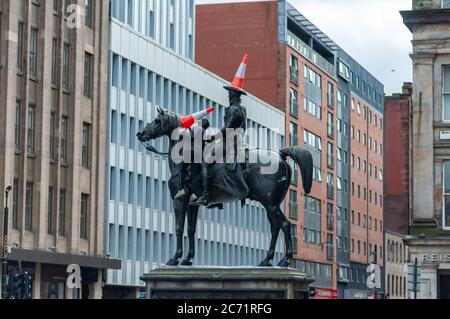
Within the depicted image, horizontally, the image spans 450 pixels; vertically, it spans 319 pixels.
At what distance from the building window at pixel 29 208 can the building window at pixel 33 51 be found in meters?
5.46

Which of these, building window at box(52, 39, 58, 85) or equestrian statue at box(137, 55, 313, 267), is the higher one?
building window at box(52, 39, 58, 85)

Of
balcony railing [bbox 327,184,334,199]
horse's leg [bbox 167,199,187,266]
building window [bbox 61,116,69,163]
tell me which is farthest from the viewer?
balcony railing [bbox 327,184,334,199]

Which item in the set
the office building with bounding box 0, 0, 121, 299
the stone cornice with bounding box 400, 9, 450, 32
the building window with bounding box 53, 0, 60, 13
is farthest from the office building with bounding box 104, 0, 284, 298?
the stone cornice with bounding box 400, 9, 450, 32

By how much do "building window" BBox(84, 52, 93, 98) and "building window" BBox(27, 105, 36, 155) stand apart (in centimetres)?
714

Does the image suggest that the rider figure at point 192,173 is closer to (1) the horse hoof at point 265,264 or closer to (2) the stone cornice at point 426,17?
(1) the horse hoof at point 265,264

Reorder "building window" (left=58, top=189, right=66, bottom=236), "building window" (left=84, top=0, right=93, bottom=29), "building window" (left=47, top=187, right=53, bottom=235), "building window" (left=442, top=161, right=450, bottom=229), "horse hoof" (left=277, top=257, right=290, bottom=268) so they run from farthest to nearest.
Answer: "building window" (left=84, top=0, right=93, bottom=29), "building window" (left=58, top=189, right=66, bottom=236), "building window" (left=47, top=187, right=53, bottom=235), "building window" (left=442, top=161, right=450, bottom=229), "horse hoof" (left=277, top=257, right=290, bottom=268)

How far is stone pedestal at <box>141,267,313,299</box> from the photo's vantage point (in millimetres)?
29094

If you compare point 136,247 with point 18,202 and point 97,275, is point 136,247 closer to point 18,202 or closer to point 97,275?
point 97,275

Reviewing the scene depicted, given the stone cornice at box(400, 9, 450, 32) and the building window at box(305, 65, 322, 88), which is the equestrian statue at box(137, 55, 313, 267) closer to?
the stone cornice at box(400, 9, 450, 32)

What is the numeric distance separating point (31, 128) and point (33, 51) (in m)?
3.76

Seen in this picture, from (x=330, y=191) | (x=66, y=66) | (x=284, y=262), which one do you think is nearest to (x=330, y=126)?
(x=330, y=191)

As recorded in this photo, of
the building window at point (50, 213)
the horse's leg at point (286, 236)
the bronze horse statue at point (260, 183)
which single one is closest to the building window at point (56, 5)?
the building window at point (50, 213)

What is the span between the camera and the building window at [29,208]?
2579 inches
